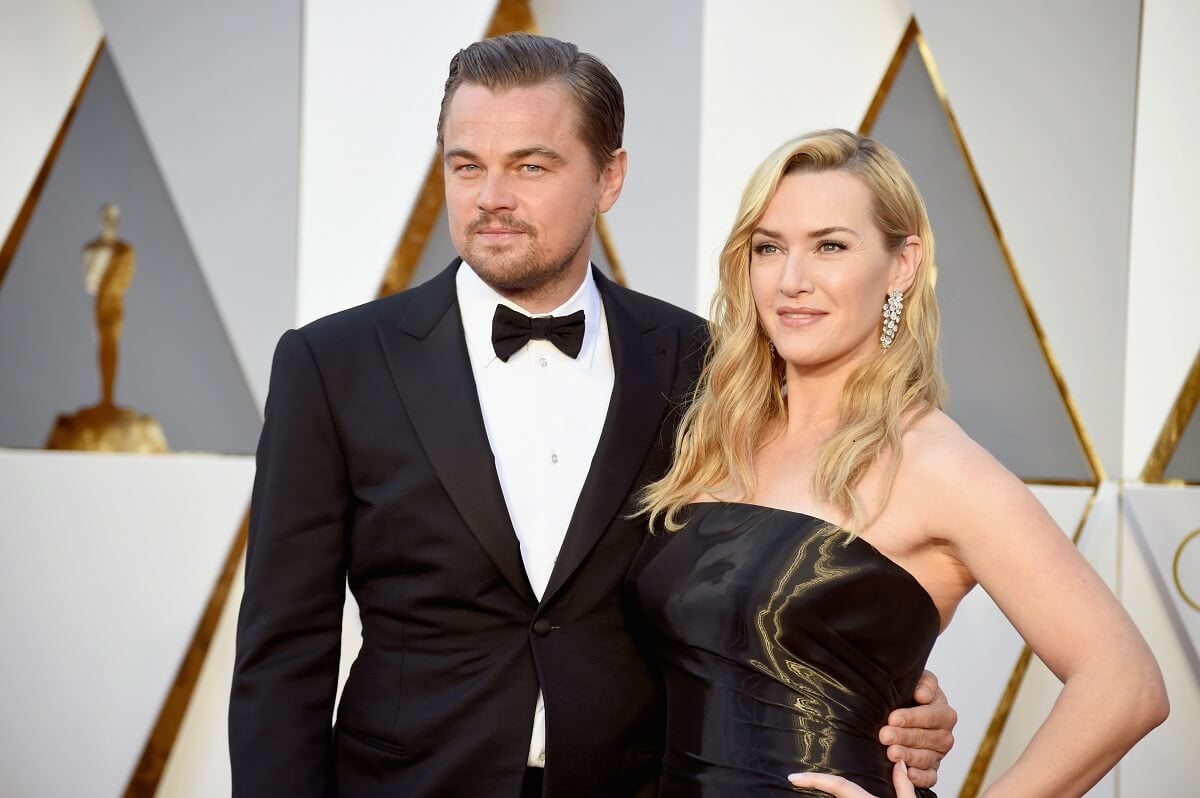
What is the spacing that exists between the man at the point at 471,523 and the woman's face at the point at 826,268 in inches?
12.6

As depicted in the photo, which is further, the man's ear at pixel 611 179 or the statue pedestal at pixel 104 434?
the statue pedestal at pixel 104 434

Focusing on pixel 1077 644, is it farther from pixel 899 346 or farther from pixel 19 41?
pixel 19 41

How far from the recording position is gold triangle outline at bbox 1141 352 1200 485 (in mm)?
3738

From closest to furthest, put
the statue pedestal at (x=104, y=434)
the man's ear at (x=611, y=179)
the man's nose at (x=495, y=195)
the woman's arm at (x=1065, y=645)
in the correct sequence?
the woman's arm at (x=1065, y=645) → the man's nose at (x=495, y=195) → the man's ear at (x=611, y=179) → the statue pedestal at (x=104, y=434)

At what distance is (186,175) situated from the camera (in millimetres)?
3984

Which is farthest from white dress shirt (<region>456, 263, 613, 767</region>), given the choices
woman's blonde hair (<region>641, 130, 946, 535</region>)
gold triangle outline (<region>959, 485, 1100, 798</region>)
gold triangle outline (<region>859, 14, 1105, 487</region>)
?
gold triangle outline (<region>959, 485, 1100, 798</region>)

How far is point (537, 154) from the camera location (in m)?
2.27

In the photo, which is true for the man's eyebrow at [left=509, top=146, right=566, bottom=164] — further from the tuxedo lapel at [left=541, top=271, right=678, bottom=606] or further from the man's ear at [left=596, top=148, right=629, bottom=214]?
the tuxedo lapel at [left=541, top=271, right=678, bottom=606]

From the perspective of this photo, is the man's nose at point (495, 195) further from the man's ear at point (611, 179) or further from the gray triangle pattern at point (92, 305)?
the gray triangle pattern at point (92, 305)

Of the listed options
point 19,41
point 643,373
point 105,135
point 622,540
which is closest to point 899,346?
point 643,373

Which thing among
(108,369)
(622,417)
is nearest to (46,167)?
(108,369)

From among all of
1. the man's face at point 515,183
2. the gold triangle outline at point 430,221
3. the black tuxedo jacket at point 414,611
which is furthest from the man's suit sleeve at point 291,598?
the gold triangle outline at point 430,221

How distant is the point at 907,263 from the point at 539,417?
758 millimetres

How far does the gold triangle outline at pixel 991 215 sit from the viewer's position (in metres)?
3.85
